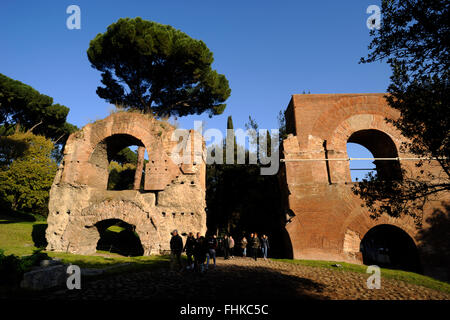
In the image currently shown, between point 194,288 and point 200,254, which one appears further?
point 200,254

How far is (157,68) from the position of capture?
60.4 ft

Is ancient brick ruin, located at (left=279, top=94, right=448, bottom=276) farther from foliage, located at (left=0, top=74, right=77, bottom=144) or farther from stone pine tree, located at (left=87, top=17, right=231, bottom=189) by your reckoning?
foliage, located at (left=0, top=74, right=77, bottom=144)

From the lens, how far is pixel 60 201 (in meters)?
9.67

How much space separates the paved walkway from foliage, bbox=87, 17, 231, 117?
1252 centimetres

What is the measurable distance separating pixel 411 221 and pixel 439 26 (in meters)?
8.14

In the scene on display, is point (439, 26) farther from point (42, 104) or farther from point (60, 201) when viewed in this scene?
point (42, 104)

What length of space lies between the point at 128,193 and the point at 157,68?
41.2 feet

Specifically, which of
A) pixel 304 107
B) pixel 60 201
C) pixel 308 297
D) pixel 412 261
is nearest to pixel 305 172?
pixel 304 107

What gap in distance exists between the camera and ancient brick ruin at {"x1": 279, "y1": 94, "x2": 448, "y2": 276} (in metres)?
9.58

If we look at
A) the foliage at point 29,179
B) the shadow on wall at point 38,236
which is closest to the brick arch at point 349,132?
the shadow on wall at point 38,236

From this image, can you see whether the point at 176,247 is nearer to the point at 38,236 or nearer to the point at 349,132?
the point at 349,132

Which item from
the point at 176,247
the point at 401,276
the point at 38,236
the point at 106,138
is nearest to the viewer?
the point at 176,247

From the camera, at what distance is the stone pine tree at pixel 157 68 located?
16.5 meters

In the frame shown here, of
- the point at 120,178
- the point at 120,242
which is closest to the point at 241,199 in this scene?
the point at 120,242
